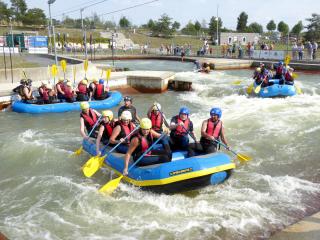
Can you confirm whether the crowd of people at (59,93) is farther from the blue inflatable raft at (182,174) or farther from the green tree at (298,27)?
the green tree at (298,27)

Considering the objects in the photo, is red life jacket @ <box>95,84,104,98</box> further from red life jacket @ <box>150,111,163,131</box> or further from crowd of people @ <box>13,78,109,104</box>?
red life jacket @ <box>150,111,163,131</box>

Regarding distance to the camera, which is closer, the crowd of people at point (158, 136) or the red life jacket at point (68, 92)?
the crowd of people at point (158, 136)

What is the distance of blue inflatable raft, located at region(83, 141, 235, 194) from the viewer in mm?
5914

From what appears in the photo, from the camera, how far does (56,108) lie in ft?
41.8

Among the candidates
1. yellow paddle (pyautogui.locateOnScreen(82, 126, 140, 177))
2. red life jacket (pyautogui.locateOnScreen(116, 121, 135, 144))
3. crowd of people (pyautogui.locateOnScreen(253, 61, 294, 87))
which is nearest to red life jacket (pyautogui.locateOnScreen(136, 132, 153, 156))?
yellow paddle (pyautogui.locateOnScreen(82, 126, 140, 177))

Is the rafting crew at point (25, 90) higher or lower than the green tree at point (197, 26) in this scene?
lower

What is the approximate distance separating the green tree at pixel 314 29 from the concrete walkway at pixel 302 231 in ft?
127

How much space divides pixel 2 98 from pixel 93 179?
8399 mm

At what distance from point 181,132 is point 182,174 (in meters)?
1.12

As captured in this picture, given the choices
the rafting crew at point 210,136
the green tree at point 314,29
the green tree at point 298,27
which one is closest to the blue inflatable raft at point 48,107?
the rafting crew at point 210,136

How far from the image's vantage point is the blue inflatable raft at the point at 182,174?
233 inches

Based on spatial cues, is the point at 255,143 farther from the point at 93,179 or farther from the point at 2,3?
the point at 2,3

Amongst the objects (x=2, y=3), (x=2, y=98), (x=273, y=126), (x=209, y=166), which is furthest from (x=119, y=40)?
(x=209, y=166)

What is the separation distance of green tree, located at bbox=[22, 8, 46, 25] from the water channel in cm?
6614
